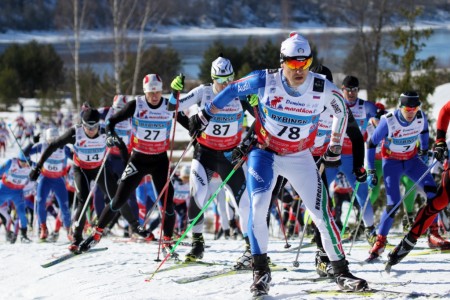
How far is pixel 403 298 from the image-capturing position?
533 centimetres

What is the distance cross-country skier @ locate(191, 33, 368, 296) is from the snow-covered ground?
406 millimetres

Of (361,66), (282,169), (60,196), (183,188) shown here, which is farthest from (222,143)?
(361,66)

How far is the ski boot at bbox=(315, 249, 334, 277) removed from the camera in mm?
6334

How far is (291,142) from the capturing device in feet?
18.8

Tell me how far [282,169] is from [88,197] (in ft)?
16.0

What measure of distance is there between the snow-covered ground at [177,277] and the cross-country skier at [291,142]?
1.33 ft

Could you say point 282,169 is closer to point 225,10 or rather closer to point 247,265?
point 247,265

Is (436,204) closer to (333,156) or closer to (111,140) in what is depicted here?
(333,156)

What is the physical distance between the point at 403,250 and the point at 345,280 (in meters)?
1.13

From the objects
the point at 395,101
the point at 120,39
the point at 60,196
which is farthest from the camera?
the point at 120,39

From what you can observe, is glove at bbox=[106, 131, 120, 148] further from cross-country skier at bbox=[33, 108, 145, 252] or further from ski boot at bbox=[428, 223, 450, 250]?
ski boot at bbox=[428, 223, 450, 250]

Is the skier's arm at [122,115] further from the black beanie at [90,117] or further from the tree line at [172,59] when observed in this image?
the tree line at [172,59]

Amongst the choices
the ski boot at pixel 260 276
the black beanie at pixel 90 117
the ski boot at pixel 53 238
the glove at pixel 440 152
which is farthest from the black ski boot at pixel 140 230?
the glove at pixel 440 152

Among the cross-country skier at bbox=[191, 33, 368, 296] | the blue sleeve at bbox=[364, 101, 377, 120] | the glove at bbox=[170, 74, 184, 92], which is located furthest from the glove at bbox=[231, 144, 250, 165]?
the blue sleeve at bbox=[364, 101, 377, 120]
